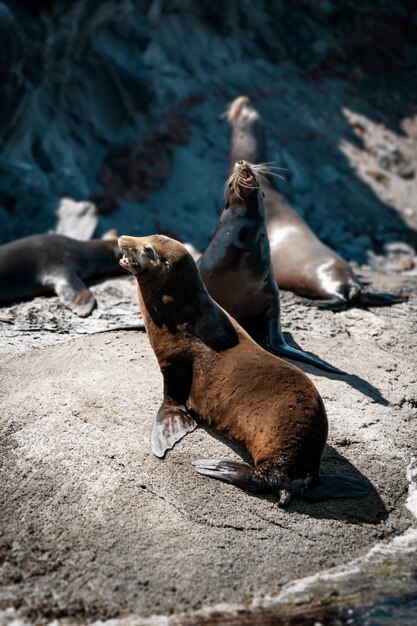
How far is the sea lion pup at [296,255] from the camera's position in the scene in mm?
8234

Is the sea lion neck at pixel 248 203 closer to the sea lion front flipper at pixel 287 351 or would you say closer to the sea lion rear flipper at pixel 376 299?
the sea lion front flipper at pixel 287 351

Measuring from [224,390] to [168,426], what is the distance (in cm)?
41

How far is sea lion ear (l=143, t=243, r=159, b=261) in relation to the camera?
552 centimetres

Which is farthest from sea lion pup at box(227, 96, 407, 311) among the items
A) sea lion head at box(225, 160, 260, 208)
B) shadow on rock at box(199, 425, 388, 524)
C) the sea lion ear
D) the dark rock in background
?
shadow on rock at box(199, 425, 388, 524)

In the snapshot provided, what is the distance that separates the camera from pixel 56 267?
8.65 meters

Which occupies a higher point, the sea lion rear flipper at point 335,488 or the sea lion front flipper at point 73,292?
the sea lion rear flipper at point 335,488

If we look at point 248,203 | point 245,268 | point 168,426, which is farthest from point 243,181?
point 168,426

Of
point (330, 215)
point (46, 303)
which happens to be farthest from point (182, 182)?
point (46, 303)

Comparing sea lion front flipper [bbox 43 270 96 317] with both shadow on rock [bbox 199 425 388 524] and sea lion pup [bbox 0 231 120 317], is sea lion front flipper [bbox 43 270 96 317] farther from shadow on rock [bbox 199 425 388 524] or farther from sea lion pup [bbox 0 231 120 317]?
shadow on rock [bbox 199 425 388 524]

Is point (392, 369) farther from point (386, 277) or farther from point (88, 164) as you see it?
point (88, 164)

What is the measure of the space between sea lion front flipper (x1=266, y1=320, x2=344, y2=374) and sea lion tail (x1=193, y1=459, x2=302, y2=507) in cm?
171

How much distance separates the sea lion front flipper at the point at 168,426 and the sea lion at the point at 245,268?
166 cm

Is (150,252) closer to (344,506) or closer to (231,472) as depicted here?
(231,472)

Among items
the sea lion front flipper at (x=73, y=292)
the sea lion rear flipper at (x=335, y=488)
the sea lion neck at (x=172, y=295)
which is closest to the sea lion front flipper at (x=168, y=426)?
the sea lion neck at (x=172, y=295)
